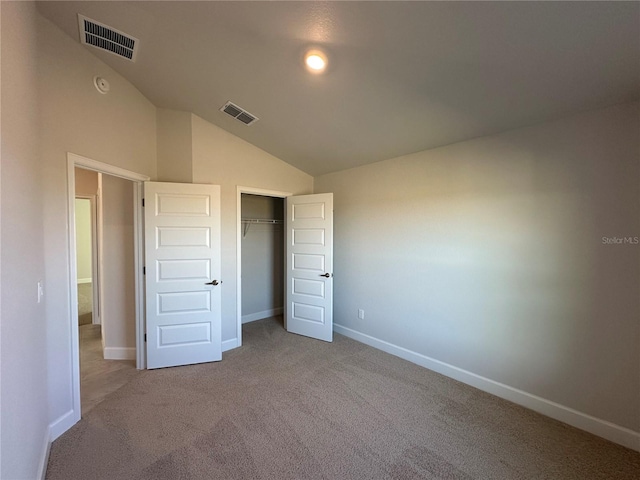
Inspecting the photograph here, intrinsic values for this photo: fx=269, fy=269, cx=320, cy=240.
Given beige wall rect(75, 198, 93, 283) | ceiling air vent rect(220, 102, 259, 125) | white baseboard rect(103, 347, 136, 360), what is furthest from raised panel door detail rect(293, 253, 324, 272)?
beige wall rect(75, 198, 93, 283)

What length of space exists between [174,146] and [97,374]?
263 centimetres

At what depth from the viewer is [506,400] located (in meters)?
2.45

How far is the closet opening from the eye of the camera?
15.1 ft

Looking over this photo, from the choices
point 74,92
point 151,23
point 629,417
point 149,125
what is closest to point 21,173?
point 74,92

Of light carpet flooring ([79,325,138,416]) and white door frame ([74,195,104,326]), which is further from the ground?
white door frame ([74,195,104,326])

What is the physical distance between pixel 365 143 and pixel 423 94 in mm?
983

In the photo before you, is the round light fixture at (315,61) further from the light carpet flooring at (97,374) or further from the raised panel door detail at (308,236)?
the light carpet flooring at (97,374)

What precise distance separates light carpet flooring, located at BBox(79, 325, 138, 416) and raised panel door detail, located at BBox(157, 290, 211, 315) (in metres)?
0.72

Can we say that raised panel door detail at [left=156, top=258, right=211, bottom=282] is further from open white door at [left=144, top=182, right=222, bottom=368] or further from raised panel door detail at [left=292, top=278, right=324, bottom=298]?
raised panel door detail at [left=292, top=278, right=324, bottom=298]

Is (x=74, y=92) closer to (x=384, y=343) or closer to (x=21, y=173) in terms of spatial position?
(x=21, y=173)

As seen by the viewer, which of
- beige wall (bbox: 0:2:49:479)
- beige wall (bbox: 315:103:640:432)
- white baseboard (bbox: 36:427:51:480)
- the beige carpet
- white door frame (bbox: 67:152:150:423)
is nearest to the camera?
Result: beige wall (bbox: 0:2:49:479)

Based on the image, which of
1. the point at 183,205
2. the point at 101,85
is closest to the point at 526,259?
the point at 183,205

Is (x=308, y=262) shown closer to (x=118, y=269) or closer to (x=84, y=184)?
(x=118, y=269)

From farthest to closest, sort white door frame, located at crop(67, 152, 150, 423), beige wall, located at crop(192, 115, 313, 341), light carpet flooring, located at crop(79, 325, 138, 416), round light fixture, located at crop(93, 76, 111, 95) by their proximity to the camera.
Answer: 1. beige wall, located at crop(192, 115, 313, 341)
2. light carpet flooring, located at crop(79, 325, 138, 416)
3. round light fixture, located at crop(93, 76, 111, 95)
4. white door frame, located at crop(67, 152, 150, 423)
